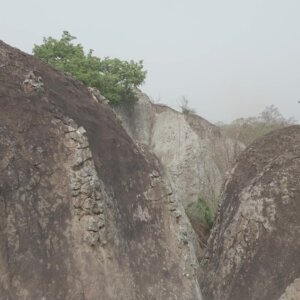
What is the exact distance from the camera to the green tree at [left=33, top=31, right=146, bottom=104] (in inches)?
983

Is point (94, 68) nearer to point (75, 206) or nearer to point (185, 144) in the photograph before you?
point (185, 144)

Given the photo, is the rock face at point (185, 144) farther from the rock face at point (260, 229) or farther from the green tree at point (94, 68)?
the rock face at point (260, 229)

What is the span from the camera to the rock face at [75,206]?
7707mm

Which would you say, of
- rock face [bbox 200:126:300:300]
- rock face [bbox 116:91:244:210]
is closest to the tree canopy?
rock face [bbox 116:91:244:210]

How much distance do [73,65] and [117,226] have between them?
17.1m

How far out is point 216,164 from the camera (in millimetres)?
29484

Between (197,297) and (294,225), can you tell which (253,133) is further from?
(197,297)

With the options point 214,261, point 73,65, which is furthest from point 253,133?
point 214,261

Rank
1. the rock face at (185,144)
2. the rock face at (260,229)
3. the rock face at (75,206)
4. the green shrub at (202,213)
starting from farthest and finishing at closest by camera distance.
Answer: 1. the rock face at (185,144)
2. the green shrub at (202,213)
3. the rock face at (260,229)
4. the rock face at (75,206)

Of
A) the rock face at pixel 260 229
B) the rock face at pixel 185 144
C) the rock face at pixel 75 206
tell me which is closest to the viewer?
the rock face at pixel 75 206

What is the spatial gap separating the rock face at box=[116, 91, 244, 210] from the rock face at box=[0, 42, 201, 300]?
688 inches

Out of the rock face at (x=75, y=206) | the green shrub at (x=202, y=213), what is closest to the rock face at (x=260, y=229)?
the rock face at (x=75, y=206)

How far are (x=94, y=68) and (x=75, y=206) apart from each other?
18.4 metres

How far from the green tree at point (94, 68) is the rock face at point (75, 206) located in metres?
14.7
